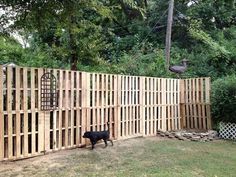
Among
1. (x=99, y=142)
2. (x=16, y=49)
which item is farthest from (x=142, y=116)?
(x=16, y=49)

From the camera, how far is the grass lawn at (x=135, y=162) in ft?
17.1

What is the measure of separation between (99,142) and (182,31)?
10515mm

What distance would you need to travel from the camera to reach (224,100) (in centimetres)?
888

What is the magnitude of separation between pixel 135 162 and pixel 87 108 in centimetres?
196

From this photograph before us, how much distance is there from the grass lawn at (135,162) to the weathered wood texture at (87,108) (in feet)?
1.19

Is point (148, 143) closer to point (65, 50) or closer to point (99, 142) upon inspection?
point (99, 142)

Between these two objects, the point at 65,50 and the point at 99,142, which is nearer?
the point at 99,142

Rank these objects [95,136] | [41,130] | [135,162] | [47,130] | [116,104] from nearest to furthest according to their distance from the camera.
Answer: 1. [135,162]
2. [41,130]
3. [47,130]
4. [95,136]
5. [116,104]

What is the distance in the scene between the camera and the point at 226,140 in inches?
339

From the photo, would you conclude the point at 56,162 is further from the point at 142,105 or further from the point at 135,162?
the point at 142,105

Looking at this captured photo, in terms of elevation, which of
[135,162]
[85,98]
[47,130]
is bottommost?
[135,162]

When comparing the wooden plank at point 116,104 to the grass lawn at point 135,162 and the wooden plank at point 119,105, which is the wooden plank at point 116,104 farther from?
the grass lawn at point 135,162

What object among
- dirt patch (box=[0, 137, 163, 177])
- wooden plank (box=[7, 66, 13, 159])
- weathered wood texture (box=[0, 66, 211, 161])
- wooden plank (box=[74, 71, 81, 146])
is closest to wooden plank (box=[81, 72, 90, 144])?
weathered wood texture (box=[0, 66, 211, 161])

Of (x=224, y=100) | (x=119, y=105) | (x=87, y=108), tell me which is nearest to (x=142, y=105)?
(x=119, y=105)
